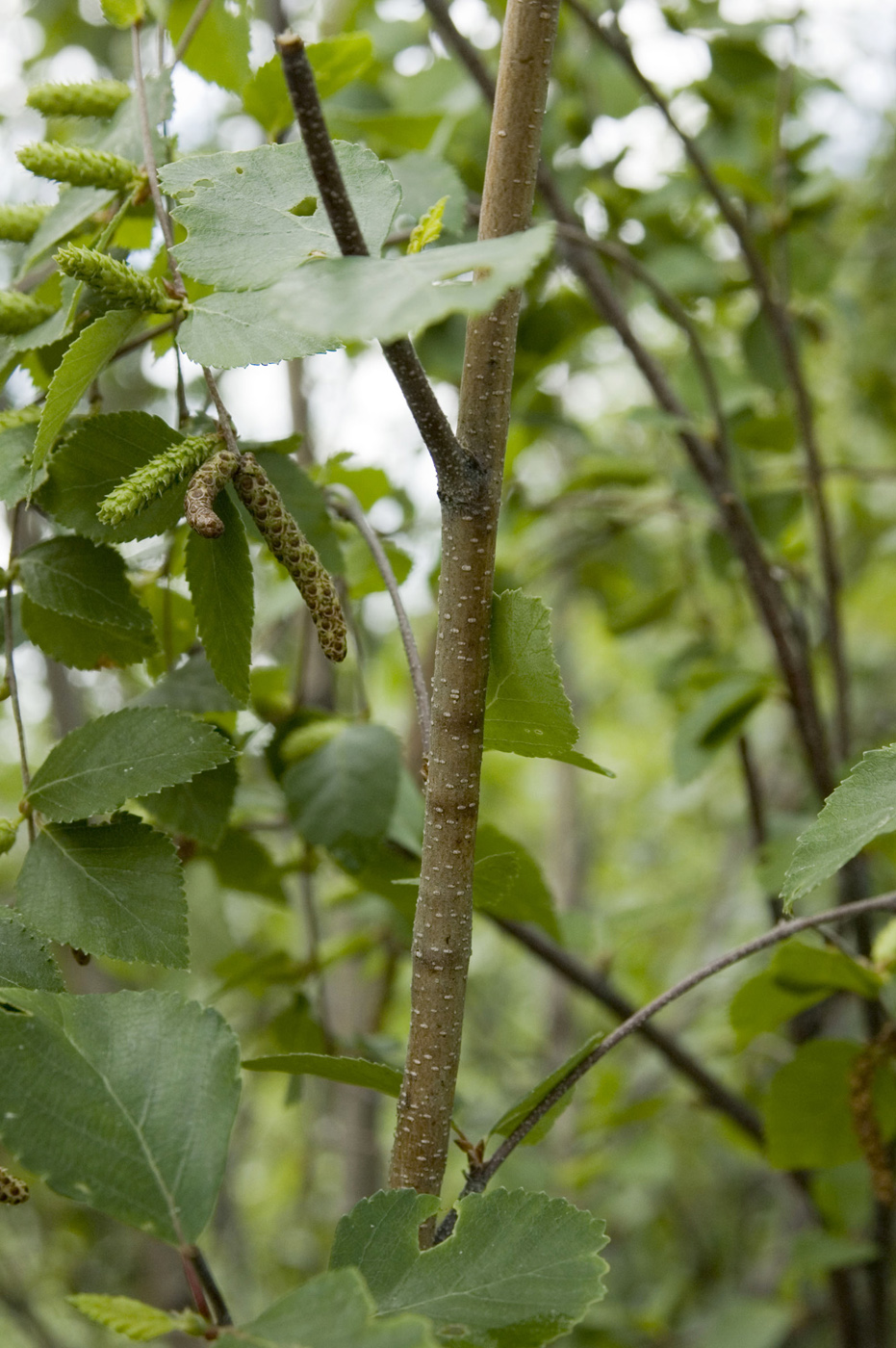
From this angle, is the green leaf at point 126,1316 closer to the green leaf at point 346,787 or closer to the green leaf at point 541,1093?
the green leaf at point 541,1093

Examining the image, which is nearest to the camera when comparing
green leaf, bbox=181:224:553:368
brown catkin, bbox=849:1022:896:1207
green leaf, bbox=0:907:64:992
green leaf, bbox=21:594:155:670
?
green leaf, bbox=181:224:553:368

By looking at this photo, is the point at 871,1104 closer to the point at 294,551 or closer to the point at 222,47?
the point at 294,551

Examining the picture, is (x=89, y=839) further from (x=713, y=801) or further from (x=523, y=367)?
(x=713, y=801)

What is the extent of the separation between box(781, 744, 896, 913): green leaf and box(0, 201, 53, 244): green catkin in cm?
39

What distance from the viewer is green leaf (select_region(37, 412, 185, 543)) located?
39cm

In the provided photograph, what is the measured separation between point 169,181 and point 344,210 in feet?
0.37

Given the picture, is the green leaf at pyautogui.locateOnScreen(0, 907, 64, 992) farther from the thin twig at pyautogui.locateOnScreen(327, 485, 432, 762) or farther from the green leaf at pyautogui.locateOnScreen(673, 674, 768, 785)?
the green leaf at pyautogui.locateOnScreen(673, 674, 768, 785)

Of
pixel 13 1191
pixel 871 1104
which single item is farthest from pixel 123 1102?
pixel 871 1104

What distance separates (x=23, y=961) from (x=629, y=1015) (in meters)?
0.53

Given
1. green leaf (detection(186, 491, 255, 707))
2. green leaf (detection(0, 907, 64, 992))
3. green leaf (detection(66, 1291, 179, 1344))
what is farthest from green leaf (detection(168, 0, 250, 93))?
green leaf (detection(66, 1291, 179, 1344))

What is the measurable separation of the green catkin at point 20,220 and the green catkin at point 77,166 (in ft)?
0.18

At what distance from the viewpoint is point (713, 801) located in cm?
198

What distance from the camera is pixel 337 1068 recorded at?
15.0 inches

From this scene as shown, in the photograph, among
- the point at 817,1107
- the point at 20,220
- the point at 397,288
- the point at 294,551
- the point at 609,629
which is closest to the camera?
the point at 397,288
